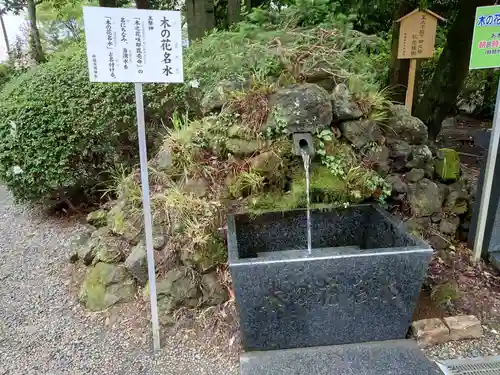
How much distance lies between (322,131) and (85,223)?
2.88 meters

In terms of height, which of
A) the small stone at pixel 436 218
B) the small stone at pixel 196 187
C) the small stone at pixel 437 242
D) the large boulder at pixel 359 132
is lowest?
the small stone at pixel 437 242

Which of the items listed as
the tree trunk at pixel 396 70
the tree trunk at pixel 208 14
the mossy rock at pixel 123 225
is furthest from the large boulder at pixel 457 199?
the tree trunk at pixel 208 14

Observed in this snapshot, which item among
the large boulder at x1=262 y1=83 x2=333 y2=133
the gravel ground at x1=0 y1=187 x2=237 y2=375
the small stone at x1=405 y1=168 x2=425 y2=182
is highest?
the large boulder at x1=262 y1=83 x2=333 y2=133

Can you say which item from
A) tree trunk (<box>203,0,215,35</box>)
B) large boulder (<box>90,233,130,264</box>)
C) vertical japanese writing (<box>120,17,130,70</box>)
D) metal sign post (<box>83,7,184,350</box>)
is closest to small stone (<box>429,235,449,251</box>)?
metal sign post (<box>83,7,184,350</box>)

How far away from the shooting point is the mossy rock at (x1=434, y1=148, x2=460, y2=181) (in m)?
3.27

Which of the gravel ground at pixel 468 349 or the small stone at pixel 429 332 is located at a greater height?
the small stone at pixel 429 332

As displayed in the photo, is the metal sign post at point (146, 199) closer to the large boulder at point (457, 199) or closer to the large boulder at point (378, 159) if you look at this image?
the large boulder at point (378, 159)

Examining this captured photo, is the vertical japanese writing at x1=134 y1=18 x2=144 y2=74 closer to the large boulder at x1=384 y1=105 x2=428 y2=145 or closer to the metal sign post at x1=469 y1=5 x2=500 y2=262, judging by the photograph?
the large boulder at x1=384 y1=105 x2=428 y2=145

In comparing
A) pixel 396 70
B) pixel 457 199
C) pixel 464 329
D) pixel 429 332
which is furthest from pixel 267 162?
pixel 396 70

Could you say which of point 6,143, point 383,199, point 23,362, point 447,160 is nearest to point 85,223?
point 6,143

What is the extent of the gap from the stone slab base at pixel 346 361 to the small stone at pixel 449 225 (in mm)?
1202

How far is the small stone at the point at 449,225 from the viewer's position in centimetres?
315

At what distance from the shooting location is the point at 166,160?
311 centimetres

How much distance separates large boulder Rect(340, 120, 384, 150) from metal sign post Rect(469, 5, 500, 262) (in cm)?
88
